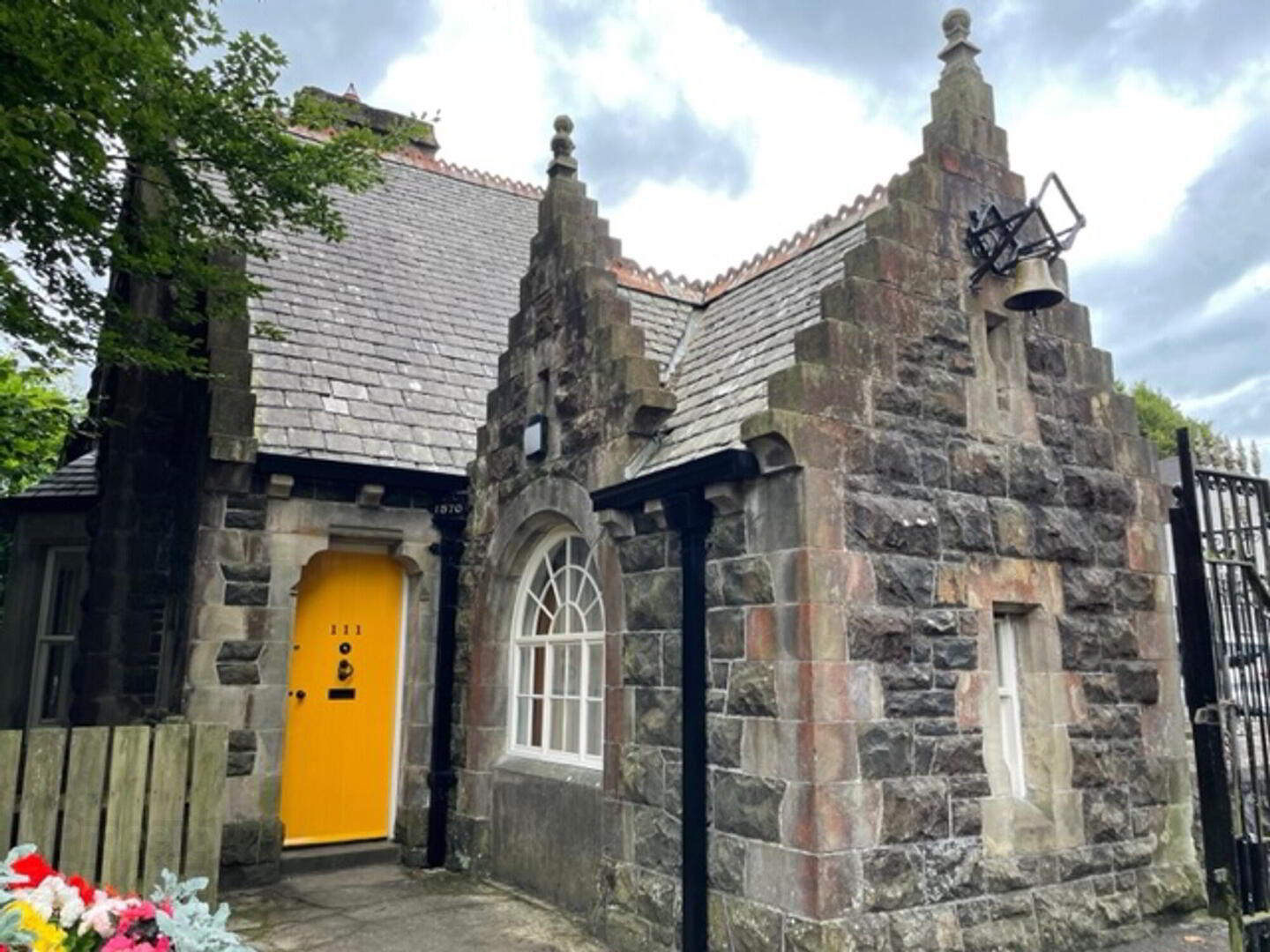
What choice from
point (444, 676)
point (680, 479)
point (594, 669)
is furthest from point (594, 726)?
point (680, 479)

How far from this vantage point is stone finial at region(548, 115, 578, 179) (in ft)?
26.8

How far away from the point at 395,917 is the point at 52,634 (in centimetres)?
666

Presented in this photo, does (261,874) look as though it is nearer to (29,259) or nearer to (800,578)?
(29,259)

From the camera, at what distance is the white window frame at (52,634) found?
11086 millimetres

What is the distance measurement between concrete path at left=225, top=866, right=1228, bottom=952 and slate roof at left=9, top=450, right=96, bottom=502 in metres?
5.49

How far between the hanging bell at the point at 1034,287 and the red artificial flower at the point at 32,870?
5.90 meters

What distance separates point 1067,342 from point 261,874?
8.02m

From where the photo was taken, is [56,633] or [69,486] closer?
[56,633]

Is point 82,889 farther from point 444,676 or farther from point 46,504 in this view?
point 46,504

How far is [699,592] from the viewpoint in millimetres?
5969

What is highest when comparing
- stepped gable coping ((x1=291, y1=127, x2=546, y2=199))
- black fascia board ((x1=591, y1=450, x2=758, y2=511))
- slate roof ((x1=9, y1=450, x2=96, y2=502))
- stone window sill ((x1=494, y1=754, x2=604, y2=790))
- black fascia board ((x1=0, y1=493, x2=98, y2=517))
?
stepped gable coping ((x1=291, y1=127, x2=546, y2=199))

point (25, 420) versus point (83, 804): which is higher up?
point (25, 420)

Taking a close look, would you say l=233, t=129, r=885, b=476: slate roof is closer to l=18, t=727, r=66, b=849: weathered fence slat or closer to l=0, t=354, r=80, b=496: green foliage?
l=0, t=354, r=80, b=496: green foliage

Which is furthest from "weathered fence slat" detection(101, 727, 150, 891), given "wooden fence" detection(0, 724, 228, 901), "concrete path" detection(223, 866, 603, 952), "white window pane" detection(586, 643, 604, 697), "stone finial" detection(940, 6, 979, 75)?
"stone finial" detection(940, 6, 979, 75)
